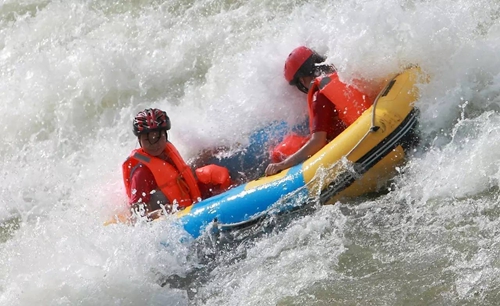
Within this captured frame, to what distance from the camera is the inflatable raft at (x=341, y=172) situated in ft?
17.5

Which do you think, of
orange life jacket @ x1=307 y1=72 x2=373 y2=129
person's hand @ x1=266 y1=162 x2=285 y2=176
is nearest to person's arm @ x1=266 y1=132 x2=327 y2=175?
person's hand @ x1=266 y1=162 x2=285 y2=176

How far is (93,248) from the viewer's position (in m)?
5.05

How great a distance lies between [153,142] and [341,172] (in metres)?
1.59

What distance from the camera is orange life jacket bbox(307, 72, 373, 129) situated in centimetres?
569

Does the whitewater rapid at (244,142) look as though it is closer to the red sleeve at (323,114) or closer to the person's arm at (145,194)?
the red sleeve at (323,114)

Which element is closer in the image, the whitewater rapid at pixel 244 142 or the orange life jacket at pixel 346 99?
the whitewater rapid at pixel 244 142

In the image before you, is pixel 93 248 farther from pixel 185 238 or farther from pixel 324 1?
pixel 324 1

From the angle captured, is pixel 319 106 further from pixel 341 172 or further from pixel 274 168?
pixel 341 172

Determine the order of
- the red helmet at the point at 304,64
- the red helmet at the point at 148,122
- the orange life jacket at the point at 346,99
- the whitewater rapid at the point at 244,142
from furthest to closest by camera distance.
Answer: the red helmet at the point at 304,64 < the red helmet at the point at 148,122 < the orange life jacket at the point at 346,99 < the whitewater rapid at the point at 244,142

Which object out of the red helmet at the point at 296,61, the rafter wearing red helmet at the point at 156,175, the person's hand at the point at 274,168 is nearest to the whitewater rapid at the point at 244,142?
the red helmet at the point at 296,61

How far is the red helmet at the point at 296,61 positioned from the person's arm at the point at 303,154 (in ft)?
2.03

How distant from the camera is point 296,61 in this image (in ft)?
20.0

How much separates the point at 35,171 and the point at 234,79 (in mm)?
2326

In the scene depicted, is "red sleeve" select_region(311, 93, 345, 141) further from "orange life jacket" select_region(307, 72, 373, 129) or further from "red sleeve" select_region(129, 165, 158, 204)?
"red sleeve" select_region(129, 165, 158, 204)
